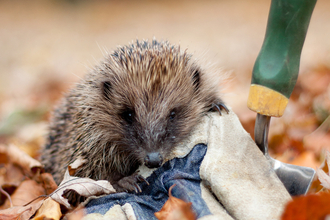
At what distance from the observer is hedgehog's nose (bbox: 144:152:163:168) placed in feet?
6.91

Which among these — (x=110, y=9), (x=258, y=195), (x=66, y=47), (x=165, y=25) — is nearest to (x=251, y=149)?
(x=258, y=195)

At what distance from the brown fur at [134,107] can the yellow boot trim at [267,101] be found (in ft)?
1.88

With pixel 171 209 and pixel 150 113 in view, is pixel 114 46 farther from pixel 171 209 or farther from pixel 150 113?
pixel 171 209

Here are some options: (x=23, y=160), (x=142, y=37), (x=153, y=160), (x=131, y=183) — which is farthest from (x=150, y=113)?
(x=142, y=37)

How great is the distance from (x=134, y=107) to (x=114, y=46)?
289 inches

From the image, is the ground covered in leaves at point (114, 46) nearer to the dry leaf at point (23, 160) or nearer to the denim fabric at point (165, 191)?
the dry leaf at point (23, 160)

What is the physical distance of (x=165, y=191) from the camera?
6.46 ft

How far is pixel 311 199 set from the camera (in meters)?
1.37

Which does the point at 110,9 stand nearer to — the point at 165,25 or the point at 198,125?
the point at 165,25

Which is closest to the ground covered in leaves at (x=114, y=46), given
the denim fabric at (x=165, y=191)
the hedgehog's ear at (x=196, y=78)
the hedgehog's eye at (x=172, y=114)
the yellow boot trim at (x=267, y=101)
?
the hedgehog's ear at (x=196, y=78)

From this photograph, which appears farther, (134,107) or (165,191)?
(134,107)

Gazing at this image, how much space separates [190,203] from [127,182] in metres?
0.64

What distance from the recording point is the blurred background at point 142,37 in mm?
4039

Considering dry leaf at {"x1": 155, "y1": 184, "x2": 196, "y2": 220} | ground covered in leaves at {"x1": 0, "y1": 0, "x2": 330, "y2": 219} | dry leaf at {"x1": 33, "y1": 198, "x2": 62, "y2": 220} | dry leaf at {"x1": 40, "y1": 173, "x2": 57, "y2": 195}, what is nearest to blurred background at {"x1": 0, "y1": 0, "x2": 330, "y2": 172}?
ground covered in leaves at {"x1": 0, "y1": 0, "x2": 330, "y2": 219}
